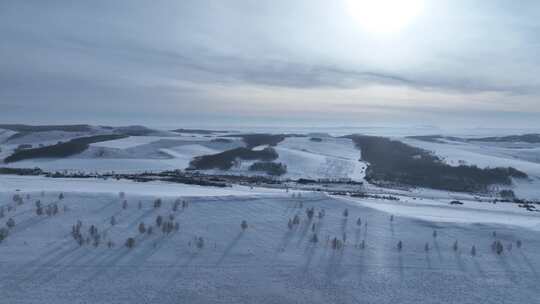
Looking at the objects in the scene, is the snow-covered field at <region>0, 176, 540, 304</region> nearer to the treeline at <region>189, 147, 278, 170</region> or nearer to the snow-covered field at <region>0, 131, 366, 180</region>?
the snow-covered field at <region>0, 131, 366, 180</region>

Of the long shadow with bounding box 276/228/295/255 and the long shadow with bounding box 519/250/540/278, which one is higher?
the long shadow with bounding box 276/228/295/255

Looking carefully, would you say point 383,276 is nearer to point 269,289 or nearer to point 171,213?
point 269,289

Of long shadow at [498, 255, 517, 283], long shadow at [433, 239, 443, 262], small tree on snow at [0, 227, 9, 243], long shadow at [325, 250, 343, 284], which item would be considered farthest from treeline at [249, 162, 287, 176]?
small tree on snow at [0, 227, 9, 243]

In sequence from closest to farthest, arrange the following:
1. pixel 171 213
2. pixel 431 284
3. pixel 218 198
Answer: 1. pixel 431 284
2. pixel 171 213
3. pixel 218 198

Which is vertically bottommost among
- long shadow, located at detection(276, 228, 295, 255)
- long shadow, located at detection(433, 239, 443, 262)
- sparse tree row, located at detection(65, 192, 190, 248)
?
long shadow, located at detection(433, 239, 443, 262)

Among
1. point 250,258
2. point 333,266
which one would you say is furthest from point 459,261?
point 250,258

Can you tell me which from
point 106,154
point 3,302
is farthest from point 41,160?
point 3,302

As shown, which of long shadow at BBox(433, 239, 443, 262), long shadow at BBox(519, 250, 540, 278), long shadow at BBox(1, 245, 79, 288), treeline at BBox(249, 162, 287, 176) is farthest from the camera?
treeline at BBox(249, 162, 287, 176)
